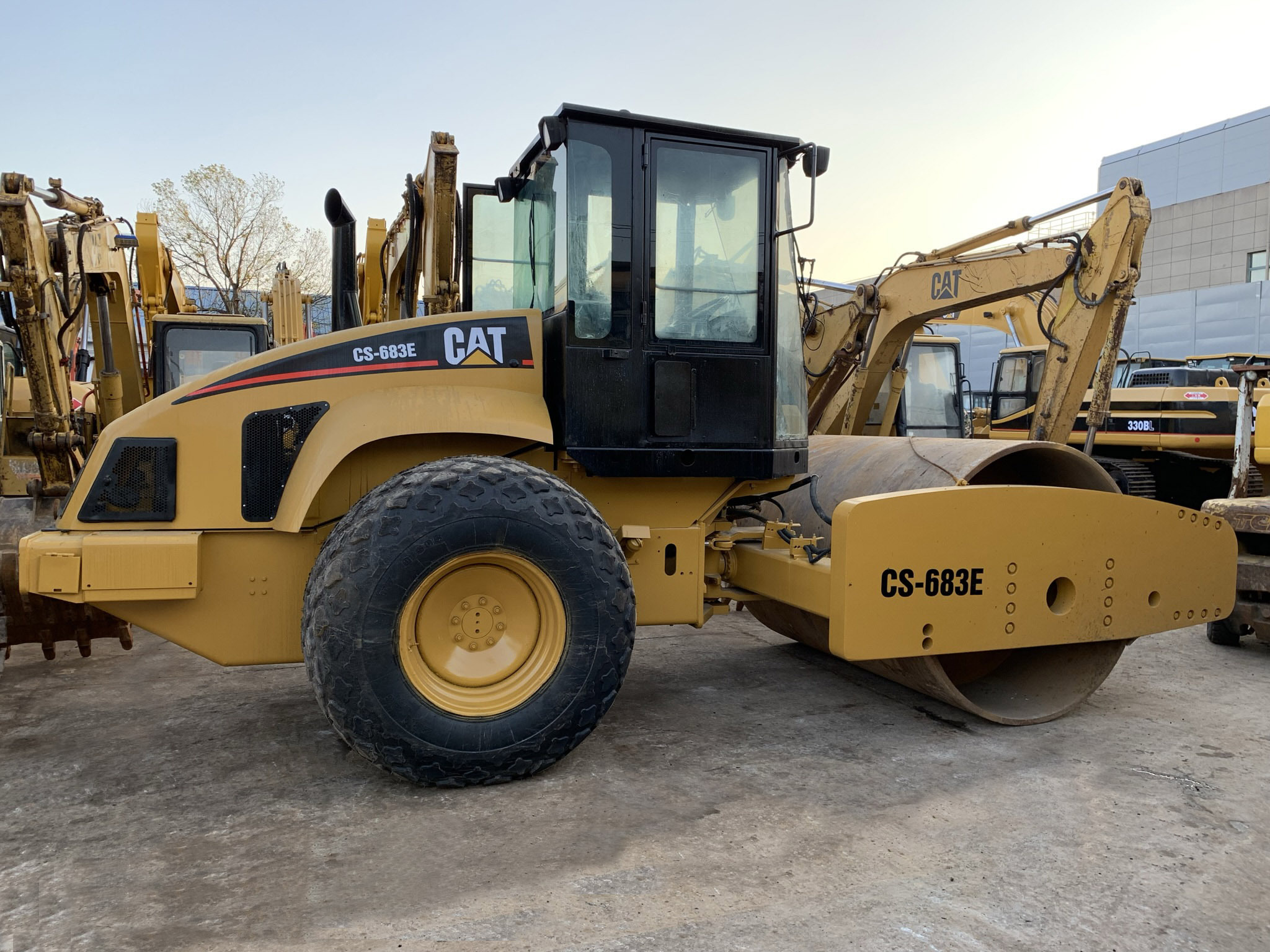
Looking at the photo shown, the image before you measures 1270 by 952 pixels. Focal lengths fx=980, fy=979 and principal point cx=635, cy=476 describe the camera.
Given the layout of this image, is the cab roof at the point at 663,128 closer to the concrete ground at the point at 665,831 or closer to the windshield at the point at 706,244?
the windshield at the point at 706,244

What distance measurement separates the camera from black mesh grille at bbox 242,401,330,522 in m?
3.77

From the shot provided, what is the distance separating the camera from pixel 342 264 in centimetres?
459

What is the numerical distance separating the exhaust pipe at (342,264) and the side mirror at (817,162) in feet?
6.74

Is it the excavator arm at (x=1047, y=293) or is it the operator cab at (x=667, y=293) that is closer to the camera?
the operator cab at (x=667, y=293)

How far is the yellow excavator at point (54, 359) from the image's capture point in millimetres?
4156

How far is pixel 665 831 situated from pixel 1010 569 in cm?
186

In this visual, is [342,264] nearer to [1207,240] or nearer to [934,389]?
[934,389]

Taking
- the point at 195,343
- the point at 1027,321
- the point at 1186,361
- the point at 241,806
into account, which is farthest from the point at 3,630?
the point at 1186,361

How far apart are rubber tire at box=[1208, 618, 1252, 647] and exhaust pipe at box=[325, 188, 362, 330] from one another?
552 cm

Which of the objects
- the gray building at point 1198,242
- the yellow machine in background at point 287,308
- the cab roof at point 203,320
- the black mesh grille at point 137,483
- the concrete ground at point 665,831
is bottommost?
the concrete ground at point 665,831

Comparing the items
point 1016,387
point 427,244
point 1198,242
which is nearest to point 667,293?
point 427,244

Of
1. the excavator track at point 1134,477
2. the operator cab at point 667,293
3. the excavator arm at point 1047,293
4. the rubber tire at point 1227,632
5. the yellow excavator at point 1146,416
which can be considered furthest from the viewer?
the excavator track at point 1134,477

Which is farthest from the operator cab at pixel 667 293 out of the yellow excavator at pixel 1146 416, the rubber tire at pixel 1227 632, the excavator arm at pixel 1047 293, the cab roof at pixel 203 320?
the yellow excavator at pixel 1146 416

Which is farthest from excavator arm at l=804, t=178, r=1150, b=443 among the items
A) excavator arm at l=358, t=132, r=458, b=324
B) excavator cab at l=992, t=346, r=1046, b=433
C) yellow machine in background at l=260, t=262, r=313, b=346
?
yellow machine in background at l=260, t=262, r=313, b=346
